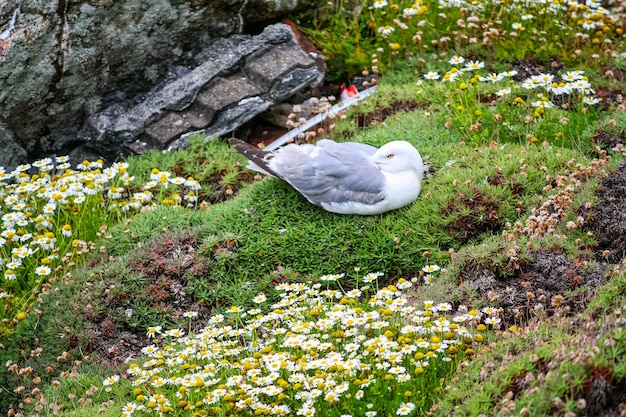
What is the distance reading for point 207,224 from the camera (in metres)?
5.78

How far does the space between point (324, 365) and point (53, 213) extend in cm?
295

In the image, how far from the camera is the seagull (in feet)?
17.8

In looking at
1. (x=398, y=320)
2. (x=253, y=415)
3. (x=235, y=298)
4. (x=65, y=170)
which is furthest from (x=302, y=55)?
(x=253, y=415)

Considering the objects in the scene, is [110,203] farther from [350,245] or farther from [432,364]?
[432,364]

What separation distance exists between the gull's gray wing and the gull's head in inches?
2.2

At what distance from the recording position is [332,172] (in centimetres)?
547

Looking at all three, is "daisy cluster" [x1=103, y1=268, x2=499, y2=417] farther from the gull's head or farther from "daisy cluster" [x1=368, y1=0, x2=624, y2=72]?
"daisy cluster" [x1=368, y1=0, x2=624, y2=72]

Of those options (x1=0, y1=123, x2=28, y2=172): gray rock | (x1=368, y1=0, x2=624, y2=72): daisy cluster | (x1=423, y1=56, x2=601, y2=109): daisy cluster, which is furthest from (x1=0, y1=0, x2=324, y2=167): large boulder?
(x1=423, y1=56, x2=601, y2=109): daisy cluster

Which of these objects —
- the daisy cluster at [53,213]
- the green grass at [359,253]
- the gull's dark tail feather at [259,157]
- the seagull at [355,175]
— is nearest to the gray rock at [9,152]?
the daisy cluster at [53,213]

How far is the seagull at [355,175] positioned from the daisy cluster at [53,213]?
3.41ft

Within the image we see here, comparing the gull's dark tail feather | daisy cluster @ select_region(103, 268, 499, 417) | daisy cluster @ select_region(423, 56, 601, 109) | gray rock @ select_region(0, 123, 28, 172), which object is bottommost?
gray rock @ select_region(0, 123, 28, 172)

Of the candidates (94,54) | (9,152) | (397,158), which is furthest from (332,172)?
(9,152)

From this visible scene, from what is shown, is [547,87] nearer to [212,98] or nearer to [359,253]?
[359,253]

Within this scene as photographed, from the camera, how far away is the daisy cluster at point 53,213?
5660 mm
